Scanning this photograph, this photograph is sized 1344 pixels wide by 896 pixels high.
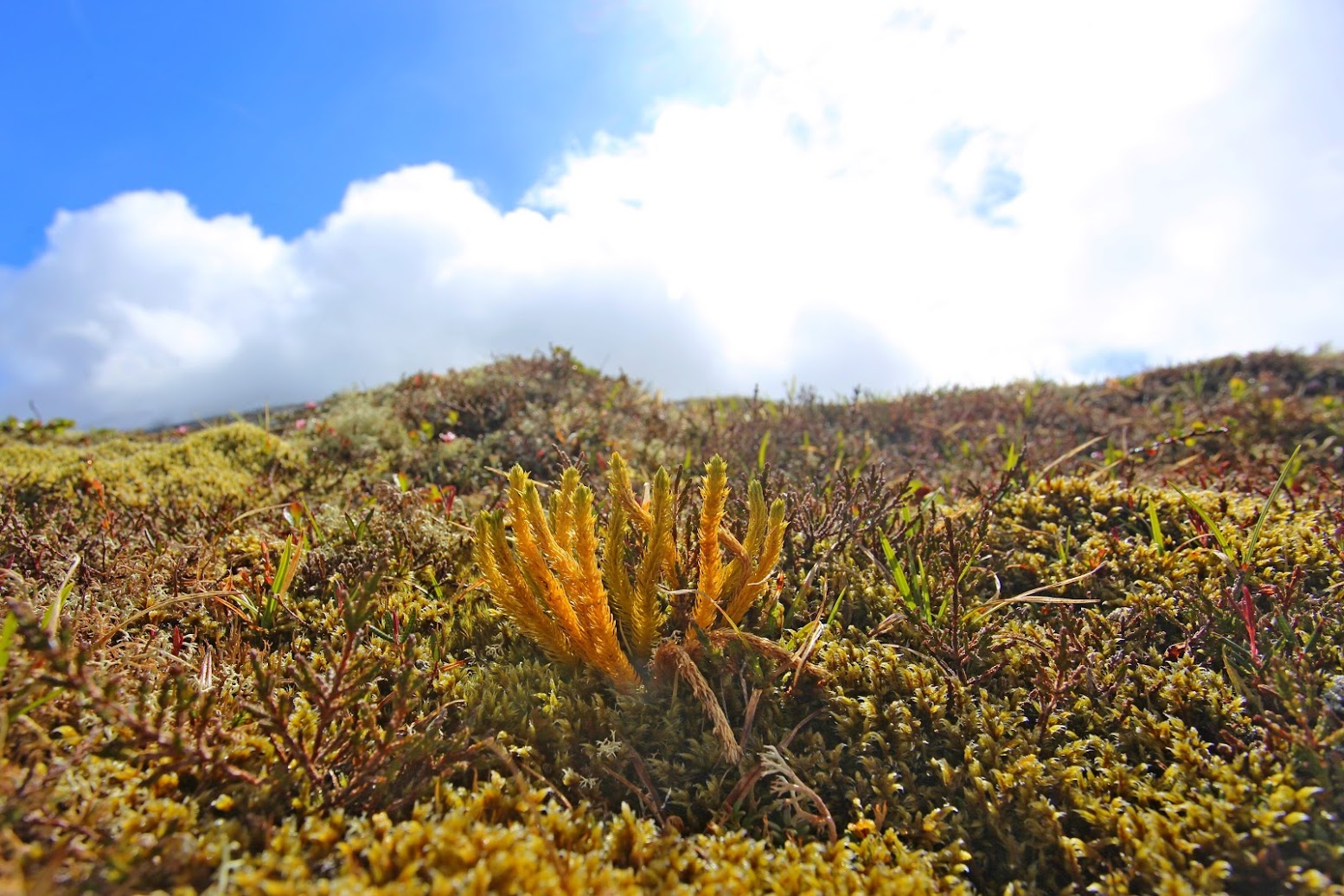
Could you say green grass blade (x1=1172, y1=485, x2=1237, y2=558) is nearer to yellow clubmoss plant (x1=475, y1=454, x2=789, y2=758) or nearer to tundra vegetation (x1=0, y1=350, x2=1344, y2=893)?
tundra vegetation (x1=0, y1=350, x2=1344, y2=893)

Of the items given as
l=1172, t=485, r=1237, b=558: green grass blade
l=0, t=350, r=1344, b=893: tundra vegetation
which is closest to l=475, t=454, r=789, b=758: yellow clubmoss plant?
l=0, t=350, r=1344, b=893: tundra vegetation

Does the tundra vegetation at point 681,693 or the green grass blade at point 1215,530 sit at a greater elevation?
the green grass blade at point 1215,530

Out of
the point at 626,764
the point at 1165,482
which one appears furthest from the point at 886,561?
the point at 1165,482

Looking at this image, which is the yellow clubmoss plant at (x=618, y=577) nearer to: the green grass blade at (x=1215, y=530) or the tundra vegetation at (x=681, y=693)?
the tundra vegetation at (x=681, y=693)

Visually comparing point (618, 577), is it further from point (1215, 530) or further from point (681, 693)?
point (1215, 530)

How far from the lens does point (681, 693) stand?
240 cm

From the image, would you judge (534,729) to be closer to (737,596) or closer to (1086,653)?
(737,596)

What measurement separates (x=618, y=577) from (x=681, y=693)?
51 centimetres

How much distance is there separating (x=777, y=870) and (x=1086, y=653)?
1506mm

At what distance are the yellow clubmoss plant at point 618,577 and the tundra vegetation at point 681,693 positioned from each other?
15mm

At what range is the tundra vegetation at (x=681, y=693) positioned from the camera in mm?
1659

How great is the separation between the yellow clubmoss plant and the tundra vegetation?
15 millimetres

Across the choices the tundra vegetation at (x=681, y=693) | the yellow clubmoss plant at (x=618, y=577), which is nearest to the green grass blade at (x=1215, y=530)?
the tundra vegetation at (x=681, y=693)

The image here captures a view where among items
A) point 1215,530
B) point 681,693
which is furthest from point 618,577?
point 1215,530
